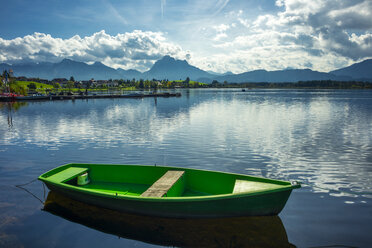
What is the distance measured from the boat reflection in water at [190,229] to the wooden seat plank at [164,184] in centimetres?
183

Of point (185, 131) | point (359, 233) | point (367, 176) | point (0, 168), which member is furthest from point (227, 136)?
point (0, 168)

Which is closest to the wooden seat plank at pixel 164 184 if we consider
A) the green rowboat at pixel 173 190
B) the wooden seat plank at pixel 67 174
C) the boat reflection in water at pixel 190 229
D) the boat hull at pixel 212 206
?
the green rowboat at pixel 173 190

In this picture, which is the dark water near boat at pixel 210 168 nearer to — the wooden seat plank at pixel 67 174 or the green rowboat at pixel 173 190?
the green rowboat at pixel 173 190

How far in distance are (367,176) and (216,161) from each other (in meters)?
12.9

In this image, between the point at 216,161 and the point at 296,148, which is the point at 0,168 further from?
the point at 296,148

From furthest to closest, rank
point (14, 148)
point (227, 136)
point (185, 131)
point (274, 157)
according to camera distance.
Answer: point (185, 131)
point (227, 136)
point (14, 148)
point (274, 157)

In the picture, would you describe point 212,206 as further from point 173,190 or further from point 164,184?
point 164,184

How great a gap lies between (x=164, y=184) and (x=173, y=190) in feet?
2.14

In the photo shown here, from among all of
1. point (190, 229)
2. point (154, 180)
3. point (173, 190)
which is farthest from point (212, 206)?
point (154, 180)

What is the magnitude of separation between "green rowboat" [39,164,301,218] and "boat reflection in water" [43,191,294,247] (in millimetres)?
779

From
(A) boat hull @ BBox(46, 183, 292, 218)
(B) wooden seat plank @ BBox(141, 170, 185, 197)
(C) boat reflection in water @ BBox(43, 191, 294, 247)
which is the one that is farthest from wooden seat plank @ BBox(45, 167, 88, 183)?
(B) wooden seat plank @ BBox(141, 170, 185, 197)

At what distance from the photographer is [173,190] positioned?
43.4 feet

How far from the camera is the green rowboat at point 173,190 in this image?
11242mm

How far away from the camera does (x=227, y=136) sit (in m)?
34.6
